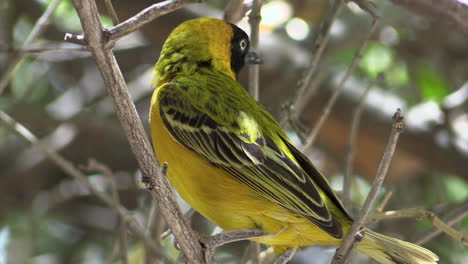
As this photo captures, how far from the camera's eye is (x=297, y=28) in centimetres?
604

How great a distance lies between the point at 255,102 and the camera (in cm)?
392

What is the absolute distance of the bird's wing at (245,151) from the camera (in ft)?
10.7

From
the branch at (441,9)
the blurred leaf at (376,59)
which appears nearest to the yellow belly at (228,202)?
the branch at (441,9)

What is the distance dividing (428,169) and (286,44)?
5.03ft

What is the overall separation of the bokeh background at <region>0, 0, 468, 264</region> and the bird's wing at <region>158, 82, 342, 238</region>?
186cm

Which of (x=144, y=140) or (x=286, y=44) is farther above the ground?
(x=286, y=44)

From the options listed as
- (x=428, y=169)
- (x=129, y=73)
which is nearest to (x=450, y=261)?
(x=428, y=169)

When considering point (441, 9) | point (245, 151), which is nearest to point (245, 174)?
point (245, 151)

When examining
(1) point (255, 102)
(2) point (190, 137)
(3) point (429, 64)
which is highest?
(3) point (429, 64)

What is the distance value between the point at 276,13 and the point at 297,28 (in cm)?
24

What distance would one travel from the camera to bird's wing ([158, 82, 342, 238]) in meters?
3.27

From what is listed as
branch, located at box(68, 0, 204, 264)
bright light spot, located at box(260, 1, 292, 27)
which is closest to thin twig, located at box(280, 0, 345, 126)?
branch, located at box(68, 0, 204, 264)

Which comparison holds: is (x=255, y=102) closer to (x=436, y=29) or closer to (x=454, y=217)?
(x=454, y=217)

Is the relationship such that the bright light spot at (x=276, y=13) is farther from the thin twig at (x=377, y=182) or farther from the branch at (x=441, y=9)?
the thin twig at (x=377, y=182)
